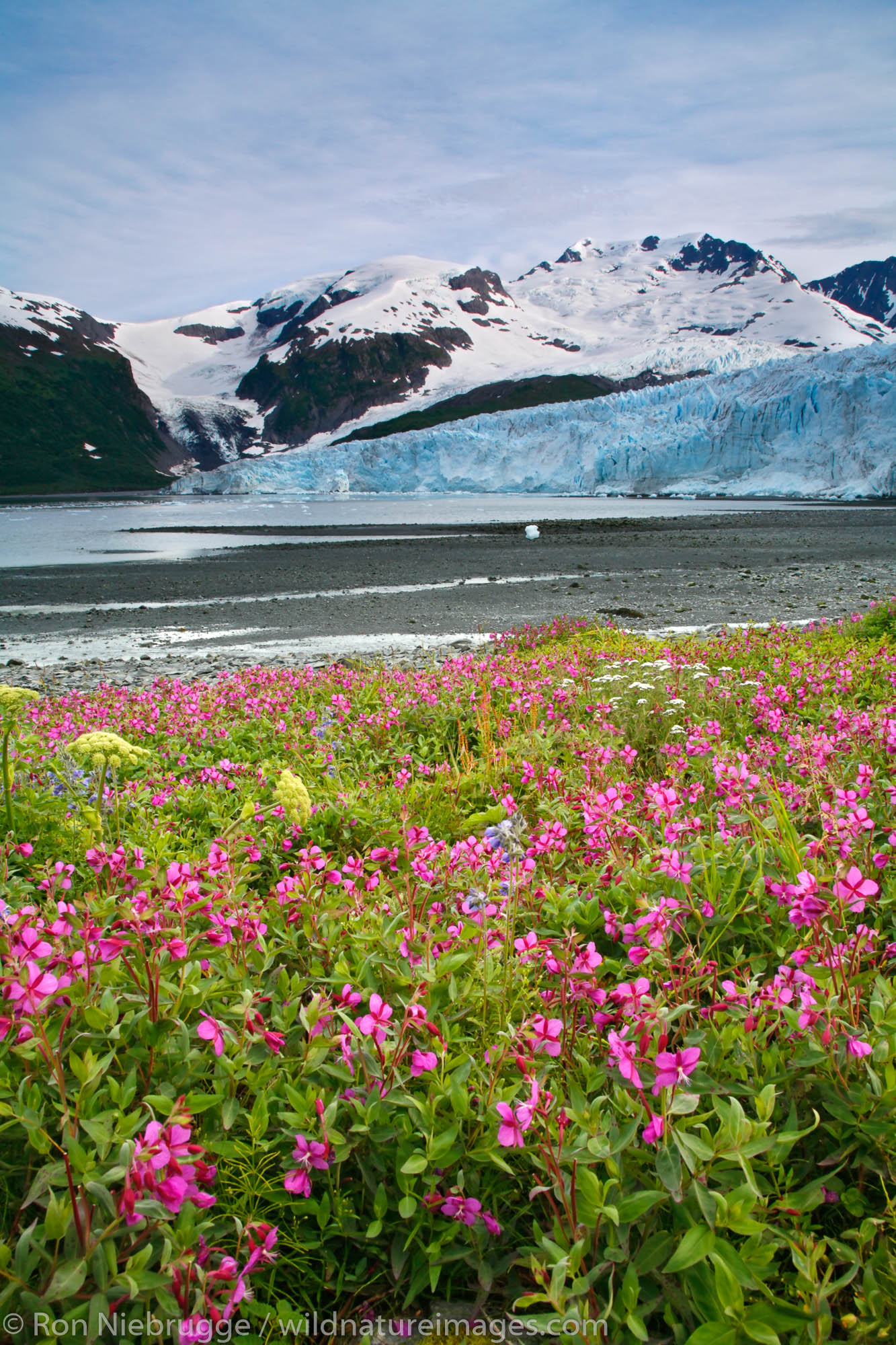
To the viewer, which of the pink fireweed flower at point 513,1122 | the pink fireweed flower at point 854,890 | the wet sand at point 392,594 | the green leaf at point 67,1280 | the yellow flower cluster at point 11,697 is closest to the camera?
the green leaf at point 67,1280

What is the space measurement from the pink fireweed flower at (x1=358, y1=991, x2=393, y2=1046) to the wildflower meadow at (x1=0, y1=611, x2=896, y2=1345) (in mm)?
30

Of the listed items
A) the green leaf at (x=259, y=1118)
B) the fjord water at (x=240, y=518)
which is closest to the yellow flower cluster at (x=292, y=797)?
the green leaf at (x=259, y=1118)

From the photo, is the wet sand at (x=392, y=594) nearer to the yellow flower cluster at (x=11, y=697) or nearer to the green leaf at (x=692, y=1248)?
the yellow flower cluster at (x=11, y=697)

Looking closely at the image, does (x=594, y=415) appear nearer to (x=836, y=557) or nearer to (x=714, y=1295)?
(x=836, y=557)

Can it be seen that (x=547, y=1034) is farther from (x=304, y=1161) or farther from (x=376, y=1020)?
(x=304, y=1161)

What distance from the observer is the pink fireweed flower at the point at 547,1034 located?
1826mm

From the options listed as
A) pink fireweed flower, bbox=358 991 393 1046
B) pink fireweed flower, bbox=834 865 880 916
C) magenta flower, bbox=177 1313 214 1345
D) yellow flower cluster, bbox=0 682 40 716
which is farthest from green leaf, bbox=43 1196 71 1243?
yellow flower cluster, bbox=0 682 40 716

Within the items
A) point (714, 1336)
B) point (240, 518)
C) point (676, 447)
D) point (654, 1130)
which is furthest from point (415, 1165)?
point (676, 447)

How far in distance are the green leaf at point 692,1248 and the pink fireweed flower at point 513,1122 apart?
361mm

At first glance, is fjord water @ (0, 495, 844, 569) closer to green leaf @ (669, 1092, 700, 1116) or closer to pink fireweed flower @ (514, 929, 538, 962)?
pink fireweed flower @ (514, 929, 538, 962)

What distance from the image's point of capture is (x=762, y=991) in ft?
7.02

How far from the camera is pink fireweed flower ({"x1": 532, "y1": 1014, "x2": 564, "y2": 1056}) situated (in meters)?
1.83

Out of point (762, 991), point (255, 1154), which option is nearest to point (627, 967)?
point (762, 991)

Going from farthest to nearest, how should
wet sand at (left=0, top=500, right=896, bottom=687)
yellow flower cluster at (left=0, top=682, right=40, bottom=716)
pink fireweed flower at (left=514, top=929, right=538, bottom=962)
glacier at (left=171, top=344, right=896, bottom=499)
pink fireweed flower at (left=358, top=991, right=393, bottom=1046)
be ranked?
glacier at (left=171, top=344, right=896, bottom=499) < wet sand at (left=0, top=500, right=896, bottom=687) < yellow flower cluster at (left=0, top=682, right=40, bottom=716) < pink fireweed flower at (left=514, top=929, right=538, bottom=962) < pink fireweed flower at (left=358, top=991, right=393, bottom=1046)
